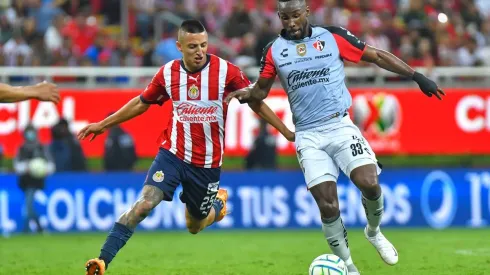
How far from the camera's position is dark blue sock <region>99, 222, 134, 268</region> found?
9742mm

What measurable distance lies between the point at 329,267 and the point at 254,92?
2.20 metres

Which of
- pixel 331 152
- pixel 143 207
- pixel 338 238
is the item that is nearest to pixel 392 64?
pixel 331 152

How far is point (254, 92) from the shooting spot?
1071 cm

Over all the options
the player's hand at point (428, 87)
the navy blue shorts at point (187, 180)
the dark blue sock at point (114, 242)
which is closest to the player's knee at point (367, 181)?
the player's hand at point (428, 87)

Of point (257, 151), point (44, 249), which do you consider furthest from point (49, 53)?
point (44, 249)

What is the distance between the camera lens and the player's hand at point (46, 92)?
31.4ft

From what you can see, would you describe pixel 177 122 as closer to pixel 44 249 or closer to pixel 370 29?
pixel 44 249

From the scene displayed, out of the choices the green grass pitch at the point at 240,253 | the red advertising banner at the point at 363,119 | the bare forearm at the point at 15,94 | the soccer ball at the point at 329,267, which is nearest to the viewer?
the soccer ball at the point at 329,267

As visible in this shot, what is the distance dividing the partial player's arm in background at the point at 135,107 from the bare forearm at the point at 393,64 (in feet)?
7.74

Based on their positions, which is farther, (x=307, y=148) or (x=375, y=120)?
(x=375, y=120)

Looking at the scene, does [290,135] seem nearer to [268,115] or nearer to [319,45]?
[268,115]

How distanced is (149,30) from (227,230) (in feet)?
18.4

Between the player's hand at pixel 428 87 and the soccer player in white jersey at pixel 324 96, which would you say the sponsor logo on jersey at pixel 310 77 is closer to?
the soccer player in white jersey at pixel 324 96

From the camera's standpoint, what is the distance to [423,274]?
11188 millimetres
